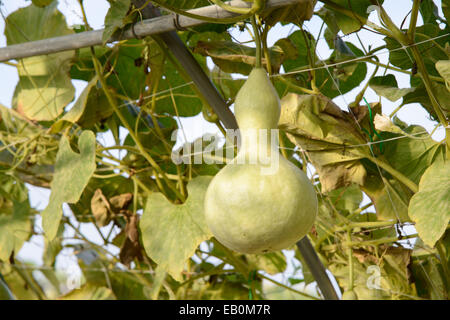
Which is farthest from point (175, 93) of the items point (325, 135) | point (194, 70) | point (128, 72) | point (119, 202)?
point (325, 135)

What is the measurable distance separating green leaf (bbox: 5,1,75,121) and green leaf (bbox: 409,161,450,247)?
0.71 metres

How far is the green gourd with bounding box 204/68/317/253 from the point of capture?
0.46 metres

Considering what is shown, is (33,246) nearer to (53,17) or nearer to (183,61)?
(53,17)

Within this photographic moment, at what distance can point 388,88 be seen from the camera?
2.43ft

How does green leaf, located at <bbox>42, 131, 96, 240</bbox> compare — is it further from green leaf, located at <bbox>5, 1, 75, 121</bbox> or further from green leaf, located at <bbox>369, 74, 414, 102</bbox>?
green leaf, located at <bbox>369, 74, 414, 102</bbox>

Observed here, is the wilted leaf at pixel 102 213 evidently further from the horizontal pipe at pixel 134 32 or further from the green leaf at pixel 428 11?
the green leaf at pixel 428 11

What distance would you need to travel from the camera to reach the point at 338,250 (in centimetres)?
111

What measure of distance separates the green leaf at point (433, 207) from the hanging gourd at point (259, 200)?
0.77 ft

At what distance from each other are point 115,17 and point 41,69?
0.40 metres

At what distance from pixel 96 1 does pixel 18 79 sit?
32 cm

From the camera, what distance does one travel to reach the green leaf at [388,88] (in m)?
0.70

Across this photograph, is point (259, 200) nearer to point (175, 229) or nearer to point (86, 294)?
point (175, 229)

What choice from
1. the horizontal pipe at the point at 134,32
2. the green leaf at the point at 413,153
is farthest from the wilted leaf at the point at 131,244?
the green leaf at the point at 413,153
